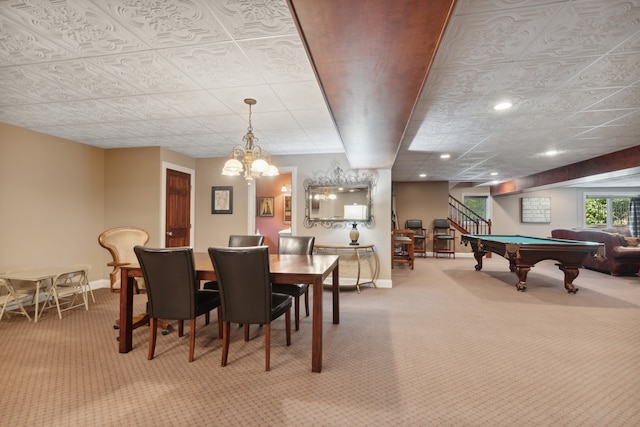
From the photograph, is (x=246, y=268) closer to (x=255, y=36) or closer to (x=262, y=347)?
(x=262, y=347)

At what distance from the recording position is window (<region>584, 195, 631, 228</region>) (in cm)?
956

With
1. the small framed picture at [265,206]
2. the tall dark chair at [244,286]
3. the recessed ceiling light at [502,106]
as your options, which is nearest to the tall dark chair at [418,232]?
the small framed picture at [265,206]

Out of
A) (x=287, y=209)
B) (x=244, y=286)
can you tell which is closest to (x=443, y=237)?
(x=287, y=209)

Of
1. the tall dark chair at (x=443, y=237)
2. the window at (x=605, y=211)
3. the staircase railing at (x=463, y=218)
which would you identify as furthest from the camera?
the staircase railing at (x=463, y=218)

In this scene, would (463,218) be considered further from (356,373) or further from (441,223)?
(356,373)

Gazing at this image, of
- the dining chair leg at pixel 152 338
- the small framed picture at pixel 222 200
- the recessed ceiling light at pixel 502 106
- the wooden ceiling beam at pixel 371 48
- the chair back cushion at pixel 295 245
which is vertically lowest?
Result: the dining chair leg at pixel 152 338

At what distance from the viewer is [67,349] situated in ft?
8.43

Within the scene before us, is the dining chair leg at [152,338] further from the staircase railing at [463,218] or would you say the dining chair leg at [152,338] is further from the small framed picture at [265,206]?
the staircase railing at [463,218]

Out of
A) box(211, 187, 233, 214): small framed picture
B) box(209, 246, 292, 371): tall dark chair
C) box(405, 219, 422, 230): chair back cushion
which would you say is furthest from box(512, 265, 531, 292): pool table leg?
box(211, 187, 233, 214): small framed picture

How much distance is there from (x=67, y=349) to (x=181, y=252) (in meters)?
1.44

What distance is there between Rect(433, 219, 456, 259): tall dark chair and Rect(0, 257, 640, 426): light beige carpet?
5.18 metres

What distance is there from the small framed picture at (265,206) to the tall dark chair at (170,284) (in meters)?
5.27

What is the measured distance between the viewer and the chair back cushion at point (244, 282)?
222 centimetres

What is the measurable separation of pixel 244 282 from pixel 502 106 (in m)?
2.93
